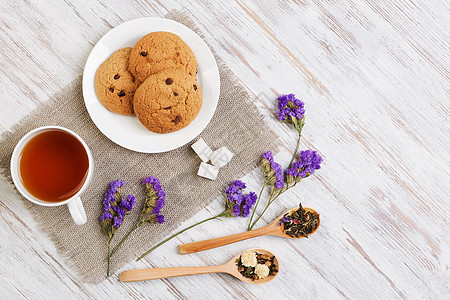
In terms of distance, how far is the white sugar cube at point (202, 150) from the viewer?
4.33ft

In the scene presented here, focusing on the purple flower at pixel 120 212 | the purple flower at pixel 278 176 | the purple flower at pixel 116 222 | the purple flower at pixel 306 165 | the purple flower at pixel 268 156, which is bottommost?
the purple flower at pixel 116 222

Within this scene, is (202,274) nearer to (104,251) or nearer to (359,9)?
(104,251)

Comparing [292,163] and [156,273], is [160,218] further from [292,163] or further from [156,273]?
[292,163]

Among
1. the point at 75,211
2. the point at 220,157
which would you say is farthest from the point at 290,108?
the point at 75,211

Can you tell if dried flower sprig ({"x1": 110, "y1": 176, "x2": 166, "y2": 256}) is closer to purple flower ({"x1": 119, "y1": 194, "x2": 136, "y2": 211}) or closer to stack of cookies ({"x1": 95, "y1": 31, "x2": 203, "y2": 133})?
purple flower ({"x1": 119, "y1": 194, "x2": 136, "y2": 211})

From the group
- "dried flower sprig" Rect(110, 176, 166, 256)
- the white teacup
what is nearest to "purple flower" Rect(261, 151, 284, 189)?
"dried flower sprig" Rect(110, 176, 166, 256)

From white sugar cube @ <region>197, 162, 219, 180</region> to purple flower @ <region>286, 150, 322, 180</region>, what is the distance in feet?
0.85

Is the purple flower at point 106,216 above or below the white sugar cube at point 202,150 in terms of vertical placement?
below

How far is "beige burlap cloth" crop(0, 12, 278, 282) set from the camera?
4.29 ft

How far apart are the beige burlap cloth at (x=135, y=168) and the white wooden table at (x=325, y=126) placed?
42 mm

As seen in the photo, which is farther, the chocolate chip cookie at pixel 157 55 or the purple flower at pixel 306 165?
the purple flower at pixel 306 165

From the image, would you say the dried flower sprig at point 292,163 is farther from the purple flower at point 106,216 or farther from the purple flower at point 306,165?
the purple flower at point 106,216

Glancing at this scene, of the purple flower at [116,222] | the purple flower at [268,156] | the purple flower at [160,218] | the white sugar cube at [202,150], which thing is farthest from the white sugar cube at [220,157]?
the purple flower at [116,222]

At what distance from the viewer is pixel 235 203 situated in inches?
52.6
